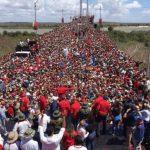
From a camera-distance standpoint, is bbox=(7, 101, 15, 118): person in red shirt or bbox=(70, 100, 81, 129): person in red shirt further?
bbox=(7, 101, 15, 118): person in red shirt

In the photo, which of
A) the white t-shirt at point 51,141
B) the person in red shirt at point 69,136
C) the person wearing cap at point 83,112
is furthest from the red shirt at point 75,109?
the white t-shirt at point 51,141

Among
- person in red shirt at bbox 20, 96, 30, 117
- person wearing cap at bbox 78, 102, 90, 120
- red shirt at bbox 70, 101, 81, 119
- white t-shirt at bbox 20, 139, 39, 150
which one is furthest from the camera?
person in red shirt at bbox 20, 96, 30, 117

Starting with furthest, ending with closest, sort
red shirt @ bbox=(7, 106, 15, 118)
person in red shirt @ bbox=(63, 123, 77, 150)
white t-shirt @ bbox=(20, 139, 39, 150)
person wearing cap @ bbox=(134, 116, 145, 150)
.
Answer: red shirt @ bbox=(7, 106, 15, 118) → person wearing cap @ bbox=(134, 116, 145, 150) → person in red shirt @ bbox=(63, 123, 77, 150) → white t-shirt @ bbox=(20, 139, 39, 150)

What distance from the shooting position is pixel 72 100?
12125 mm

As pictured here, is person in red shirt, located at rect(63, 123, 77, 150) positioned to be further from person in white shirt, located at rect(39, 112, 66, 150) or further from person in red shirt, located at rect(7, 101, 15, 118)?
person in red shirt, located at rect(7, 101, 15, 118)

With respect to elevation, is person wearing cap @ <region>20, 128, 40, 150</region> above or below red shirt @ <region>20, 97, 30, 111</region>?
above

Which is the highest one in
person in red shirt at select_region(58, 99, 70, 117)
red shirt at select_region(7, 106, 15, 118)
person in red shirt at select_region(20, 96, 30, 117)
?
person in red shirt at select_region(58, 99, 70, 117)

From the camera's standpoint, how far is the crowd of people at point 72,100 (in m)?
8.16

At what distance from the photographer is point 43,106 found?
12297mm

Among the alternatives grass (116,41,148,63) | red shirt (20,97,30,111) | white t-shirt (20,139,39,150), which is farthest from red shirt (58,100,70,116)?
grass (116,41,148,63)

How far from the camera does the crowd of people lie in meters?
8.16

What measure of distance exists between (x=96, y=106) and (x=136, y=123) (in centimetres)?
179

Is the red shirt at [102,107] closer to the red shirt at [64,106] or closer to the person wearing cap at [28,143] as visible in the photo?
the red shirt at [64,106]

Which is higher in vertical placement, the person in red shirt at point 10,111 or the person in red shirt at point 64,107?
the person in red shirt at point 64,107
